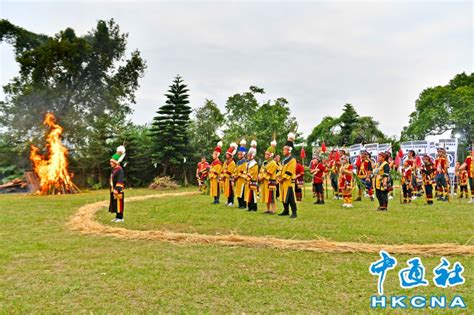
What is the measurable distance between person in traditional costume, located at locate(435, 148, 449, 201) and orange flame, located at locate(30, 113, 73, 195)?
640 inches

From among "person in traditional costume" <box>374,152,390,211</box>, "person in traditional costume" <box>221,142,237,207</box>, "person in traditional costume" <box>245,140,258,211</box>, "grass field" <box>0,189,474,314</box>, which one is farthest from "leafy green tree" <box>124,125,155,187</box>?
"person in traditional costume" <box>374,152,390,211</box>

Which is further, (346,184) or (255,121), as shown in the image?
→ (255,121)

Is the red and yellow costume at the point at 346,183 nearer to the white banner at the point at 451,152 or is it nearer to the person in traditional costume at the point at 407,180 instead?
the person in traditional costume at the point at 407,180

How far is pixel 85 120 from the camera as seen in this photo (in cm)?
2372

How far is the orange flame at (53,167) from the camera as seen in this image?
18.1m

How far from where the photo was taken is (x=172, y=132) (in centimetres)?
2386

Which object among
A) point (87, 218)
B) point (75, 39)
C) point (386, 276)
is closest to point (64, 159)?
point (75, 39)

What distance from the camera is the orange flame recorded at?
1812 centimetres

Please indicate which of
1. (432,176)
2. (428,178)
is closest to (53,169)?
(428,178)

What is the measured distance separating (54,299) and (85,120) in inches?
843

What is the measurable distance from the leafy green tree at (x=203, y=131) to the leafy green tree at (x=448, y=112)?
17.9 metres

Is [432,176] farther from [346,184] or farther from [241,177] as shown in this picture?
[241,177]

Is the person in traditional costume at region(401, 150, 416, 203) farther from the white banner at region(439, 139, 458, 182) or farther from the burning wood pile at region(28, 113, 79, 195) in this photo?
the burning wood pile at region(28, 113, 79, 195)

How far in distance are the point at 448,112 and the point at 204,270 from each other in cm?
3201
